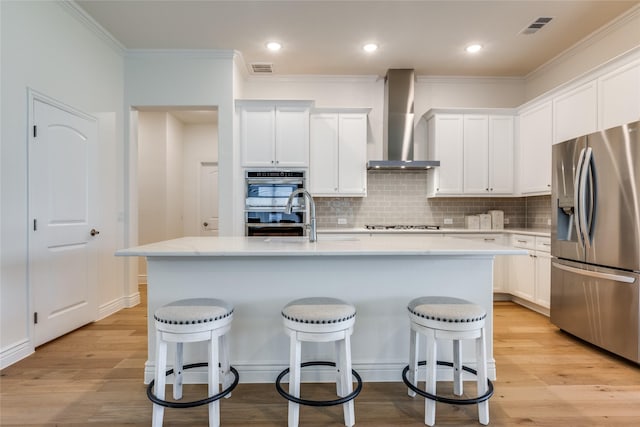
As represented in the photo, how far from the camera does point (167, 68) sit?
12.9 ft

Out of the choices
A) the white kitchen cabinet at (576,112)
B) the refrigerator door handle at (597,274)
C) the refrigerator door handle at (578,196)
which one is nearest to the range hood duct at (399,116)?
the white kitchen cabinet at (576,112)

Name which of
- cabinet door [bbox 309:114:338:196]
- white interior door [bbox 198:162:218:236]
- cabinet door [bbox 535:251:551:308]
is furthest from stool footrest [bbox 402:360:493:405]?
white interior door [bbox 198:162:218:236]

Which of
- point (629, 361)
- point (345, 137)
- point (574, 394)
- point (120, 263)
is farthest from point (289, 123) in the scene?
point (629, 361)

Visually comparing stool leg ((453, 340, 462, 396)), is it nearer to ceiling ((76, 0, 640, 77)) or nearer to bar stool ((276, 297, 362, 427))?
bar stool ((276, 297, 362, 427))

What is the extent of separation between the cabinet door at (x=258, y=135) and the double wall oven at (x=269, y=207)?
7.0 inches

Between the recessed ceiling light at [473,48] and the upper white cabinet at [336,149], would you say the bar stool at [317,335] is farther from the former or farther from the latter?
the recessed ceiling light at [473,48]

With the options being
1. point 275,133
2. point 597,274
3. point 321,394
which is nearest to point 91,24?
point 275,133

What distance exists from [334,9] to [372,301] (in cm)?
263

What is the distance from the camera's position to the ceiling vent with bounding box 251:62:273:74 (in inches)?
167

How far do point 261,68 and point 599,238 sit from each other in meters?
4.03

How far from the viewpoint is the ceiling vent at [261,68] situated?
4.23 meters

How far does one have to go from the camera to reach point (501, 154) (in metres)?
4.34

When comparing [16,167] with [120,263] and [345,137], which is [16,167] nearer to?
[120,263]

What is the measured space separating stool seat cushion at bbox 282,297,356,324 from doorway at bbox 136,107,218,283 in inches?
164
